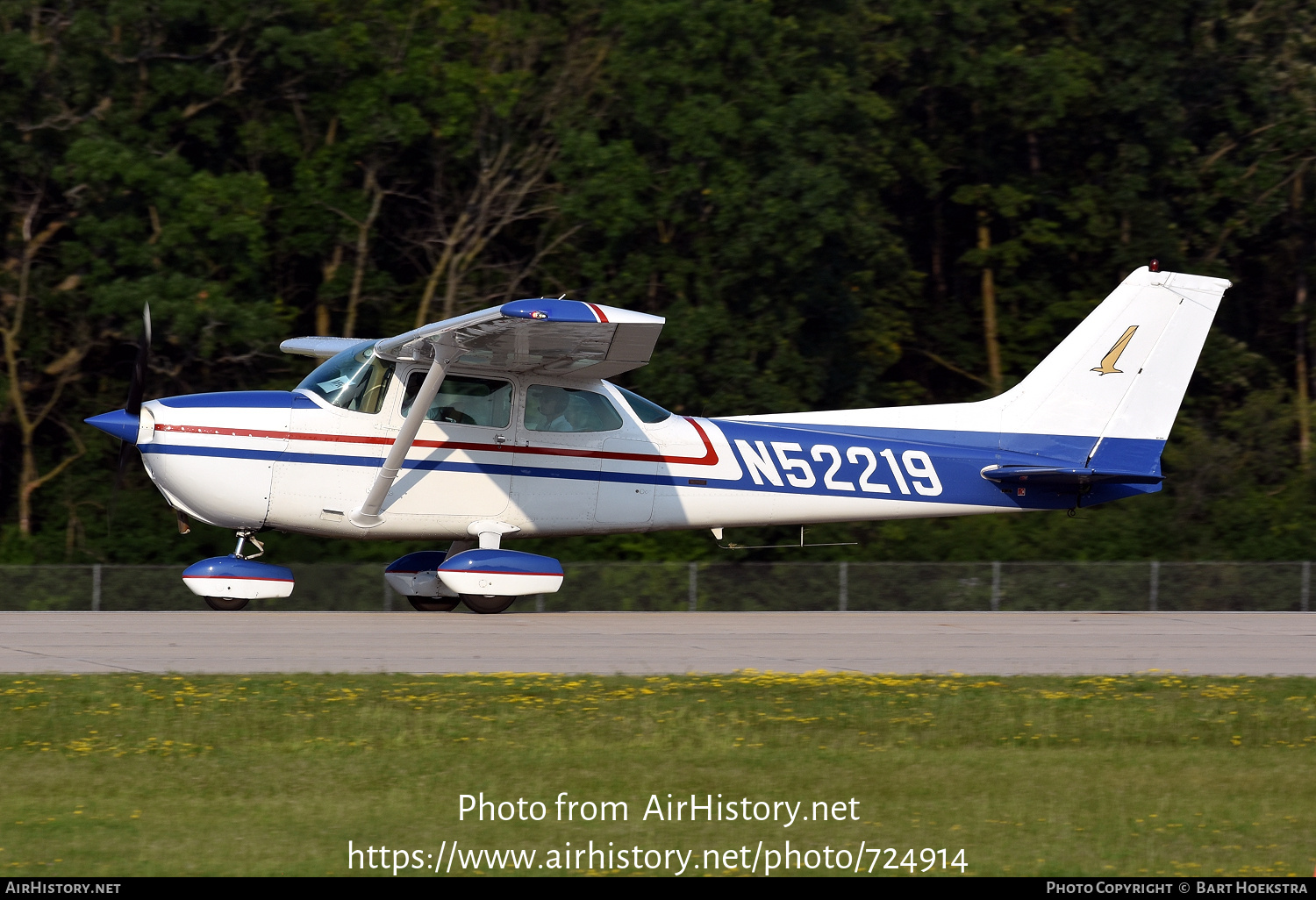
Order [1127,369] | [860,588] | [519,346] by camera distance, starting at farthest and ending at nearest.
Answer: [860,588], [1127,369], [519,346]

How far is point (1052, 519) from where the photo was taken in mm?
22109

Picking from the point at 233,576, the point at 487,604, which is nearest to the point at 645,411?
the point at 487,604

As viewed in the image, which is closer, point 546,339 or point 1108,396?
point 546,339

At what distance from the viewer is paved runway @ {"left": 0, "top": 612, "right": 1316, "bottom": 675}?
33.9ft

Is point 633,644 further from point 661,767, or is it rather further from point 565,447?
point 661,767

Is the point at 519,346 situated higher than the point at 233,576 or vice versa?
the point at 519,346

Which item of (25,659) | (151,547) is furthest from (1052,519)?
(25,659)

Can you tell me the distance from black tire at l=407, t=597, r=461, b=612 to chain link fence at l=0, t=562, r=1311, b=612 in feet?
10.1

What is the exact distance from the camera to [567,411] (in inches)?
547

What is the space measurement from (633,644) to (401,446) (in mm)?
2816

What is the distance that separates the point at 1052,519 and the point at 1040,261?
909 centimetres

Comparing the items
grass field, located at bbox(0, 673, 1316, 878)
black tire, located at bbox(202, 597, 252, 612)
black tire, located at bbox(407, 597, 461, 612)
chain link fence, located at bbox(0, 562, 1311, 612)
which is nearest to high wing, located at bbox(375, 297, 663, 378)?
black tire, located at bbox(407, 597, 461, 612)

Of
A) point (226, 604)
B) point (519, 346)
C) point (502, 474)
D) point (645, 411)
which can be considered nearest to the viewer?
point (519, 346)

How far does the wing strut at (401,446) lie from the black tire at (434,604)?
4.44 feet
